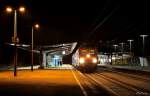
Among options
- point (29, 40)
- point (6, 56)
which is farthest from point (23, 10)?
point (6, 56)

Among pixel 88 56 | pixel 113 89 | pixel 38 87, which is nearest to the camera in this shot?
pixel 38 87

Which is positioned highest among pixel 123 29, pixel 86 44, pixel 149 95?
pixel 123 29

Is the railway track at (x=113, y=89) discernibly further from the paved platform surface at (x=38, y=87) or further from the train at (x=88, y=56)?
the train at (x=88, y=56)

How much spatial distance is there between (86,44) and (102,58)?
114490 mm

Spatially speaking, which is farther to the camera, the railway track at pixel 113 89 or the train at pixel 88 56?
the train at pixel 88 56

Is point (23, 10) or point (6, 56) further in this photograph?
point (6, 56)

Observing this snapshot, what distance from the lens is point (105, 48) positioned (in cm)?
15512

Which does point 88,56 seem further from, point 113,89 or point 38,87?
point 38,87

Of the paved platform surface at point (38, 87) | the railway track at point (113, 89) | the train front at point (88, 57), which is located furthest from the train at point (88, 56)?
the railway track at point (113, 89)

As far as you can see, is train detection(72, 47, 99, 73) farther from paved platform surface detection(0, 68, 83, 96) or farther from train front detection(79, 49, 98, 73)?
paved platform surface detection(0, 68, 83, 96)

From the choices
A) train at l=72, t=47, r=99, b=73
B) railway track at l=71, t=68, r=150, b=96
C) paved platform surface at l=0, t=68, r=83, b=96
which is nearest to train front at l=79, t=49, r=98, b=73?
train at l=72, t=47, r=99, b=73

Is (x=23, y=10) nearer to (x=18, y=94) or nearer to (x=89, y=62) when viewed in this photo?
(x=89, y=62)

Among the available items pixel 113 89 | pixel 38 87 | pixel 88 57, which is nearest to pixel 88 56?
→ pixel 88 57

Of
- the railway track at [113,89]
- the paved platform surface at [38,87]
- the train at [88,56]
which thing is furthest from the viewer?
the train at [88,56]
